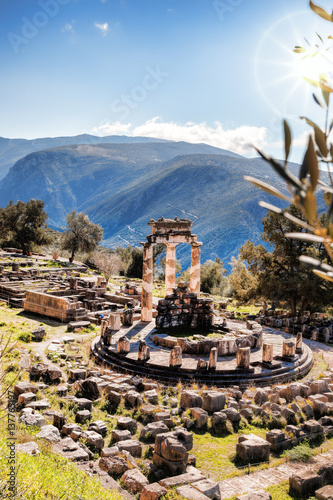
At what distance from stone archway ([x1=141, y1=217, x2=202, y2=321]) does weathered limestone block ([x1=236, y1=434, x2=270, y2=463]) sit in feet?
42.0

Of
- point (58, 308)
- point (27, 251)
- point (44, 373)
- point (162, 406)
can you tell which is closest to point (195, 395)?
point (162, 406)

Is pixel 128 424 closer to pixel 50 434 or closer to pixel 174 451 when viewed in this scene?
pixel 50 434

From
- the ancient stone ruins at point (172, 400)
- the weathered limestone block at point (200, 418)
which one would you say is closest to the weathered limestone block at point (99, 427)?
the ancient stone ruins at point (172, 400)

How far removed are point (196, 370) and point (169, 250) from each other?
448 inches

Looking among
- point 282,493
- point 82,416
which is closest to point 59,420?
point 82,416

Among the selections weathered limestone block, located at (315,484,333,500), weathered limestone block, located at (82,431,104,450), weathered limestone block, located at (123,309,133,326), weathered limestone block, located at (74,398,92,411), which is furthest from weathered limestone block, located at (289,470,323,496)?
weathered limestone block, located at (123,309,133,326)

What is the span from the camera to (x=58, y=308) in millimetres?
23156

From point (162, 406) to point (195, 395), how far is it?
103 centimetres

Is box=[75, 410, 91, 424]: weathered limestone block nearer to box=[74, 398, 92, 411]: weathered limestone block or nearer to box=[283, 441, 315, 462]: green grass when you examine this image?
box=[74, 398, 92, 411]: weathered limestone block

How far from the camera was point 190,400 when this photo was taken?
11930 mm

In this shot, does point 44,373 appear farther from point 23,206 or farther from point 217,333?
point 23,206

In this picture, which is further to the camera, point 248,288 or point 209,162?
point 209,162

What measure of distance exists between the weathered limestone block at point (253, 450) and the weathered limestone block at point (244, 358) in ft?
18.5

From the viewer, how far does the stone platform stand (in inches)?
580
